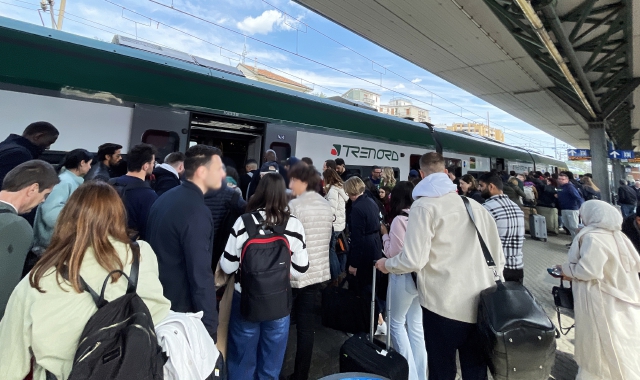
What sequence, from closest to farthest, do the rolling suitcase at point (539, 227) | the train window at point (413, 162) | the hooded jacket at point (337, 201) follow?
the hooded jacket at point (337, 201), the train window at point (413, 162), the rolling suitcase at point (539, 227)

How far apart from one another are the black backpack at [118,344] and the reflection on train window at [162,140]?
2.97m

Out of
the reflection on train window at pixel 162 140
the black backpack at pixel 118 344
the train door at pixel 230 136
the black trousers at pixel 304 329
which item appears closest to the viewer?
the black backpack at pixel 118 344

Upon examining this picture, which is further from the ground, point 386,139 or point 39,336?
point 386,139

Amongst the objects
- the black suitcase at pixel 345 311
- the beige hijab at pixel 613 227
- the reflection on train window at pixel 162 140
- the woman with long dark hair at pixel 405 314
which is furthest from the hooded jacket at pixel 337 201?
the beige hijab at pixel 613 227

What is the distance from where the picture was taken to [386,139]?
6848 mm

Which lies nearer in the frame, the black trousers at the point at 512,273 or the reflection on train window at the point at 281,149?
the black trousers at the point at 512,273

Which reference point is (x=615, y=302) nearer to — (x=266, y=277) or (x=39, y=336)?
(x=266, y=277)

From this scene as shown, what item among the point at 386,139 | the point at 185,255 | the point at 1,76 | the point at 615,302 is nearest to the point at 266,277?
the point at 185,255

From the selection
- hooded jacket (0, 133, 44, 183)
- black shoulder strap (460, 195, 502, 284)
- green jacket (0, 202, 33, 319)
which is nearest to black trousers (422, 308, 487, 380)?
black shoulder strap (460, 195, 502, 284)

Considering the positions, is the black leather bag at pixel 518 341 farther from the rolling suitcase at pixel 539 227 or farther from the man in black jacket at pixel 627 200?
the man in black jacket at pixel 627 200

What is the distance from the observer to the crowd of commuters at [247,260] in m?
1.14

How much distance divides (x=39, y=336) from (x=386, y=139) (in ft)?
21.4

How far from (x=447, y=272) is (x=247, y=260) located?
1284 millimetres

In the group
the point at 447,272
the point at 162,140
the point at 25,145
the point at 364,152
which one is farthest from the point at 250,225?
the point at 364,152
